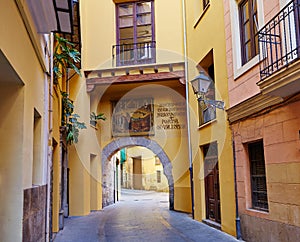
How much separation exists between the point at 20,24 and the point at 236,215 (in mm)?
5630

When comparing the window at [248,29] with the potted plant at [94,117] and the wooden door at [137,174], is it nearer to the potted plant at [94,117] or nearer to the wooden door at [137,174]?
the potted plant at [94,117]

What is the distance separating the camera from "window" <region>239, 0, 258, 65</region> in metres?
7.01

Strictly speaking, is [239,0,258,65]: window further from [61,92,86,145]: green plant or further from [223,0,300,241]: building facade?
[61,92,86,145]: green plant

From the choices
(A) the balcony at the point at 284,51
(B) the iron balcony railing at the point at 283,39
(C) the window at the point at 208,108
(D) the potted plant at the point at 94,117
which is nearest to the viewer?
(A) the balcony at the point at 284,51

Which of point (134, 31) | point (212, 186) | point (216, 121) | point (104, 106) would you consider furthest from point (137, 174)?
point (216, 121)

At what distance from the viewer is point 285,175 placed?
5703mm

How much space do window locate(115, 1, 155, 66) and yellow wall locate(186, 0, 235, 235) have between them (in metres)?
2.50

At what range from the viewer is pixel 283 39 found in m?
5.61

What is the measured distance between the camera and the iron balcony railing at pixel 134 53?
527 inches

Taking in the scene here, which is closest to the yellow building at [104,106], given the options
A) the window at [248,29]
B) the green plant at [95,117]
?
the green plant at [95,117]

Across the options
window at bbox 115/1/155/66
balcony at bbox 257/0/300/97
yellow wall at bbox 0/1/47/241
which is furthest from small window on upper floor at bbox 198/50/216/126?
yellow wall at bbox 0/1/47/241

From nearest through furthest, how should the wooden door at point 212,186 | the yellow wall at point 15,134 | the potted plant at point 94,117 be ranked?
the yellow wall at point 15,134 → the wooden door at point 212,186 → the potted plant at point 94,117

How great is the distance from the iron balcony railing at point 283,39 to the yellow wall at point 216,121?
7.70 feet

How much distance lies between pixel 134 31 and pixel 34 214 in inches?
390
